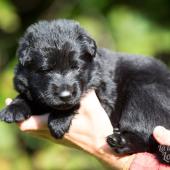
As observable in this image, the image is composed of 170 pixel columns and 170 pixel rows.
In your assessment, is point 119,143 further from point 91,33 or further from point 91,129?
point 91,33

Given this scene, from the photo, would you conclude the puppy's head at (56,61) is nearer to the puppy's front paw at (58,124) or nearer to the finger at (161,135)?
the puppy's front paw at (58,124)

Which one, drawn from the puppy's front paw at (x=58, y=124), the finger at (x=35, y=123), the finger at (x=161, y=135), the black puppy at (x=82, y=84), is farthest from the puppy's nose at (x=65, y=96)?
the finger at (x=161, y=135)

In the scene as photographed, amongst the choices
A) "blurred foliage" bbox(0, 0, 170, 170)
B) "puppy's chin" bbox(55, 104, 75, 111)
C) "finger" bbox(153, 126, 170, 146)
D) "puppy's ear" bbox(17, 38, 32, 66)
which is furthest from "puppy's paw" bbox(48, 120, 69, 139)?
"blurred foliage" bbox(0, 0, 170, 170)

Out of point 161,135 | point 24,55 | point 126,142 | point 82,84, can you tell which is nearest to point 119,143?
point 126,142

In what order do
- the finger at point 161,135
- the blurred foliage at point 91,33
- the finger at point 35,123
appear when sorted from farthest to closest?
the blurred foliage at point 91,33, the finger at point 35,123, the finger at point 161,135

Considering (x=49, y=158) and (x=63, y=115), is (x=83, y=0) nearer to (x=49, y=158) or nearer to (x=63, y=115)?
(x=49, y=158)
